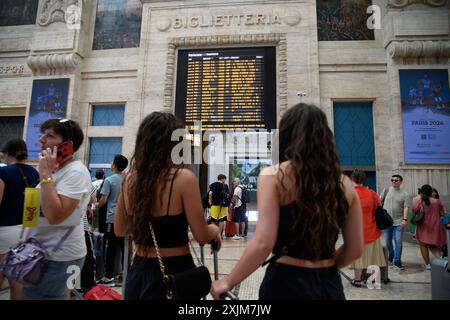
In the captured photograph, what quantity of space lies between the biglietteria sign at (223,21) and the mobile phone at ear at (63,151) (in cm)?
978

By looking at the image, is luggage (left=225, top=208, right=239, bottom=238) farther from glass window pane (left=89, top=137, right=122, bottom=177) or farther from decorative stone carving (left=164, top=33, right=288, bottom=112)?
glass window pane (left=89, top=137, right=122, bottom=177)

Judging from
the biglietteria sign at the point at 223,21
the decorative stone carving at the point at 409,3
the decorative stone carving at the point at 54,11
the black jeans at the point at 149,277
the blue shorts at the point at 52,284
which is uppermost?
the decorative stone carving at the point at 54,11

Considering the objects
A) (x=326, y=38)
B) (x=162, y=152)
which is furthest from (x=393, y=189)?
(x=326, y=38)

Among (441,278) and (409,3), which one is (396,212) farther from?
(409,3)

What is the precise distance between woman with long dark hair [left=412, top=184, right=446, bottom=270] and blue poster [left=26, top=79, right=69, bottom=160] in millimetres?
11794

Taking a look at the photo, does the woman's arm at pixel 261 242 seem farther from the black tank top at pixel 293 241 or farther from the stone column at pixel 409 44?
the stone column at pixel 409 44

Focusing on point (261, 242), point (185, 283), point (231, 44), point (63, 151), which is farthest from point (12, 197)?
point (231, 44)

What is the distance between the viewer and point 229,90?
9094 millimetres

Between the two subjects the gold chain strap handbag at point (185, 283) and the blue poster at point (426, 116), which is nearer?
the gold chain strap handbag at point (185, 283)

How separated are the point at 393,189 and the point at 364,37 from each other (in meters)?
7.19

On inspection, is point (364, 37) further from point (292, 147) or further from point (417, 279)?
point (292, 147)

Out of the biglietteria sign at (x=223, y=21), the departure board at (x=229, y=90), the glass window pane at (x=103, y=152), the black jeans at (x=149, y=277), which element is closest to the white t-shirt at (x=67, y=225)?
the black jeans at (x=149, y=277)

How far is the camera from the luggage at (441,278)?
3.00 m

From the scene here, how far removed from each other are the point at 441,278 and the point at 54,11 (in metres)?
14.8
